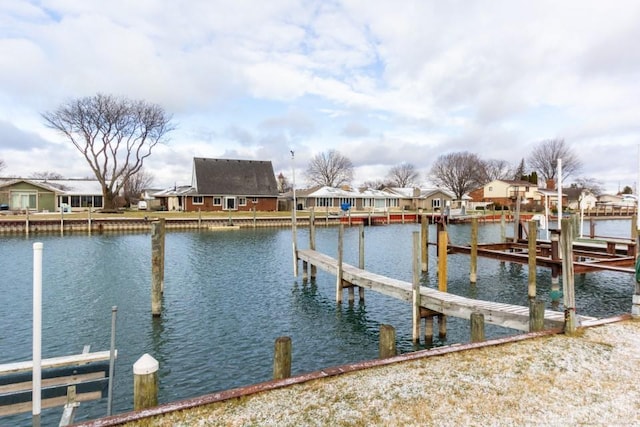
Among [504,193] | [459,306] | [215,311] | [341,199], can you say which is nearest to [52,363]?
[215,311]

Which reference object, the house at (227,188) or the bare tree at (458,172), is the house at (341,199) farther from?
the bare tree at (458,172)

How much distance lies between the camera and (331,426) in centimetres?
454

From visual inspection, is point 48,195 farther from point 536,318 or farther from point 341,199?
point 536,318

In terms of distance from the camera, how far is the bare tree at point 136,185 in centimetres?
8692

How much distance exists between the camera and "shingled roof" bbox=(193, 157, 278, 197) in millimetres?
56062

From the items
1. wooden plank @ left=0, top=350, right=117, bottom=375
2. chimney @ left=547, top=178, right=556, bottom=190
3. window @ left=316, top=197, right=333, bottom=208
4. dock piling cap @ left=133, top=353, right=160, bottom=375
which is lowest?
wooden plank @ left=0, top=350, right=117, bottom=375

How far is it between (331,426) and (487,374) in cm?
262

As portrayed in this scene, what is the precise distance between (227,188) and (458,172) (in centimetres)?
6041

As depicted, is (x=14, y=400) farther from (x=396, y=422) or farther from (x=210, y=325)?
(x=210, y=325)

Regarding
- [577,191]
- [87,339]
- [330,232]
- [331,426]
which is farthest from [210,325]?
[577,191]

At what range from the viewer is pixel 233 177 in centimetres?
5841

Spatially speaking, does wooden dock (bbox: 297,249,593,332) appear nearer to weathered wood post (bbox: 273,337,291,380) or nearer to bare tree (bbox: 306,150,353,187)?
weathered wood post (bbox: 273,337,291,380)

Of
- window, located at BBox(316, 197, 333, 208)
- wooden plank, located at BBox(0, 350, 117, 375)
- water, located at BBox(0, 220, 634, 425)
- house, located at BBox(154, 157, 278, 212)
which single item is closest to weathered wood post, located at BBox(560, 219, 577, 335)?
water, located at BBox(0, 220, 634, 425)

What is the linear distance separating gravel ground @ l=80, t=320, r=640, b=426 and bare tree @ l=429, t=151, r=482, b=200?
90700 mm
